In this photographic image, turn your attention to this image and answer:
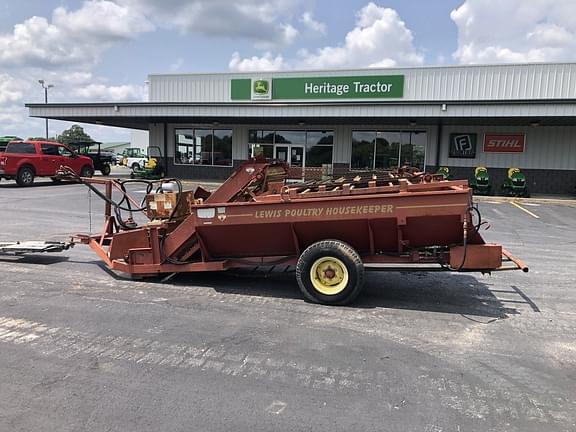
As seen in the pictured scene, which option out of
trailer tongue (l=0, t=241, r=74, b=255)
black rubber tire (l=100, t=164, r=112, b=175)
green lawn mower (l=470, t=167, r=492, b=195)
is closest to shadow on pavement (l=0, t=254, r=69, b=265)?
trailer tongue (l=0, t=241, r=74, b=255)

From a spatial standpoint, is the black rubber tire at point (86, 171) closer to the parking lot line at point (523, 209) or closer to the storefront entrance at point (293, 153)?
the storefront entrance at point (293, 153)

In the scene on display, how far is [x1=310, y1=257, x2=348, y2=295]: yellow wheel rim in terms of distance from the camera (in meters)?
5.45

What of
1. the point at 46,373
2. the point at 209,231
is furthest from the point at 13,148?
the point at 46,373

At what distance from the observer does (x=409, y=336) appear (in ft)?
15.1

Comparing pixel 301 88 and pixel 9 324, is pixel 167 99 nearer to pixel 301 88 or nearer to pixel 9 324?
pixel 301 88

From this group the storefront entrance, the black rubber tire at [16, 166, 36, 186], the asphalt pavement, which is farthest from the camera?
the storefront entrance

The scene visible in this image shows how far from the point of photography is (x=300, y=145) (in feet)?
81.4

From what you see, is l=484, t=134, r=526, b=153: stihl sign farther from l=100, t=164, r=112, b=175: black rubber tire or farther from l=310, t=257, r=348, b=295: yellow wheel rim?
l=100, t=164, r=112, b=175: black rubber tire

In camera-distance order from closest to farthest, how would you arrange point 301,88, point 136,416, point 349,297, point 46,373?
point 136,416, point 46,373, point 349,297, point 301,88

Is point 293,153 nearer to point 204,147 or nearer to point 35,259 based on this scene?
point 204,147

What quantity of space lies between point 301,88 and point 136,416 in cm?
2269

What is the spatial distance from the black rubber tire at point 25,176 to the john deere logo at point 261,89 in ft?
36.9

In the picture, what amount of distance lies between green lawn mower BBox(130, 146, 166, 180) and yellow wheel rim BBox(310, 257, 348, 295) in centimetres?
2131

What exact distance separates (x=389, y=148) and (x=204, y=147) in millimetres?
10089
